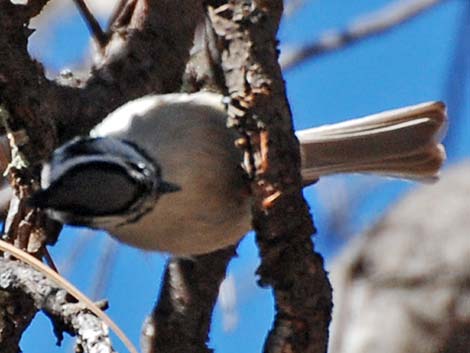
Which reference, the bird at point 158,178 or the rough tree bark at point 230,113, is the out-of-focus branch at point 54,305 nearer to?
the rough tree bark at point 230,113

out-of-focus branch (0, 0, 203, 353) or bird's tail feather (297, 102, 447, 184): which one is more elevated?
bird's tail feather (297, 102, 447, 184)

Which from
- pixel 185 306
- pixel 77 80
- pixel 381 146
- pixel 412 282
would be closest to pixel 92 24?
pixel 77 80

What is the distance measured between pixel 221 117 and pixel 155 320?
347mm

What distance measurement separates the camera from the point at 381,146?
7.19ft

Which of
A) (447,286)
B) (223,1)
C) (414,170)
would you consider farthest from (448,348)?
(223,1)

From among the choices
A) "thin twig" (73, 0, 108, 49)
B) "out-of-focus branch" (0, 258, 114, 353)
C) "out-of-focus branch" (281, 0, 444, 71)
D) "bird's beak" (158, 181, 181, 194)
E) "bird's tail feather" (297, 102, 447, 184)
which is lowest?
"out-of-focus branch" (0, 258, 114, 353)

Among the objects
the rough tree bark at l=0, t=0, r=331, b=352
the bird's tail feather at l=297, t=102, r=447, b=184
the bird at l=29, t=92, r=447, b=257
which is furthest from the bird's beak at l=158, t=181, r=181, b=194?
the bird's tail feather at l=297, t=102, r=447, b=184

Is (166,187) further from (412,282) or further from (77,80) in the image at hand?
(412,282)

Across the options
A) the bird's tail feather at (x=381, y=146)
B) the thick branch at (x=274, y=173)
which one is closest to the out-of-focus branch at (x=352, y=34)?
the bird's tail feather at (x=381, y=146)

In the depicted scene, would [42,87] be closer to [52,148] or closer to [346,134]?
[52,148]

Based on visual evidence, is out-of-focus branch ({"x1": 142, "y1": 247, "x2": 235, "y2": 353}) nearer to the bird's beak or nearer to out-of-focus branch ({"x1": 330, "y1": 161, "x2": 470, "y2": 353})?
the bird's beak

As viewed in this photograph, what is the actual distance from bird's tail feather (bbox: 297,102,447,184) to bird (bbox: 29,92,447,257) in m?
0.34

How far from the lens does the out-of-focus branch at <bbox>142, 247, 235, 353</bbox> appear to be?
5.85 ft

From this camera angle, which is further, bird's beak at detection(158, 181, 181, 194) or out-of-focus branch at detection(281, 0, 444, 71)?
out-of-focus branch at detection(281, 0, 444, 71)
